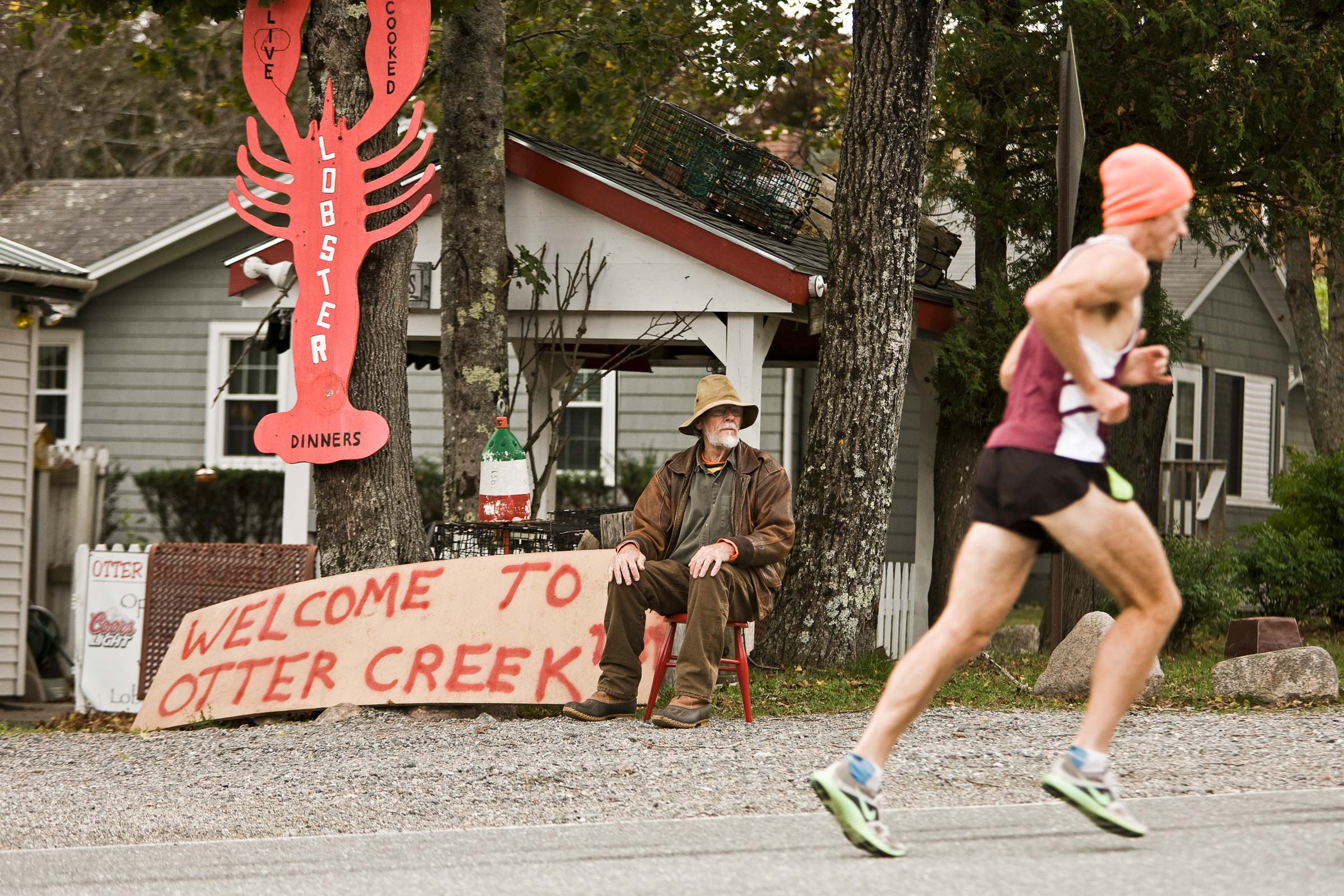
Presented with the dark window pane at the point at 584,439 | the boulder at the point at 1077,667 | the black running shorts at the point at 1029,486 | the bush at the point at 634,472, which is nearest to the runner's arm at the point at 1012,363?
the black running shorts at the point at 1029,486

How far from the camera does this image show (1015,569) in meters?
4.32

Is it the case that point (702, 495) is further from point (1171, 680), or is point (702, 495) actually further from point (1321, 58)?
point (1321, 58)

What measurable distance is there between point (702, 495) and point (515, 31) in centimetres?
897

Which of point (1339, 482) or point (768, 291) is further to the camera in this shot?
point (1339, 482)

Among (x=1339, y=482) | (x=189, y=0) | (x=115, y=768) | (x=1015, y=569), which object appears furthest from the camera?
(x=1339, y=482)

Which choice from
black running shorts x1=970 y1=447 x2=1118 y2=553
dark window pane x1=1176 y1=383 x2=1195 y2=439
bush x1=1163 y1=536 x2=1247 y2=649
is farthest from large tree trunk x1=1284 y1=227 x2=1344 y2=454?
black running shorts x1=970 y1=447 x2=1118 y2=553

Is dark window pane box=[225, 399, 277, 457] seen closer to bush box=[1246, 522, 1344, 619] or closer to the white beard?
bush box=[1246, 522, 1344, 619]

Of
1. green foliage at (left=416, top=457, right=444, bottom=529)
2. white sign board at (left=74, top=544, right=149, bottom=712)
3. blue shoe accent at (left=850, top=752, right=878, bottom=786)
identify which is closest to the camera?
blue shoe accent at (left=850, top=752, right=878, bottom=786)

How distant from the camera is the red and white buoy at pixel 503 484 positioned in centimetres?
924

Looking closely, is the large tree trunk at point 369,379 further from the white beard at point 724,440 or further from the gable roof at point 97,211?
the gable roof at point 97,211

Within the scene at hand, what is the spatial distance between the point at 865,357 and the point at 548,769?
432 cm

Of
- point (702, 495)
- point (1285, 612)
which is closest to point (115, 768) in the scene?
point (702, 495)

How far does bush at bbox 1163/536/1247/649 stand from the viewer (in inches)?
488

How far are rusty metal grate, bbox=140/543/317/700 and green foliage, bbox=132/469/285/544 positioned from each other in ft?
29.2
